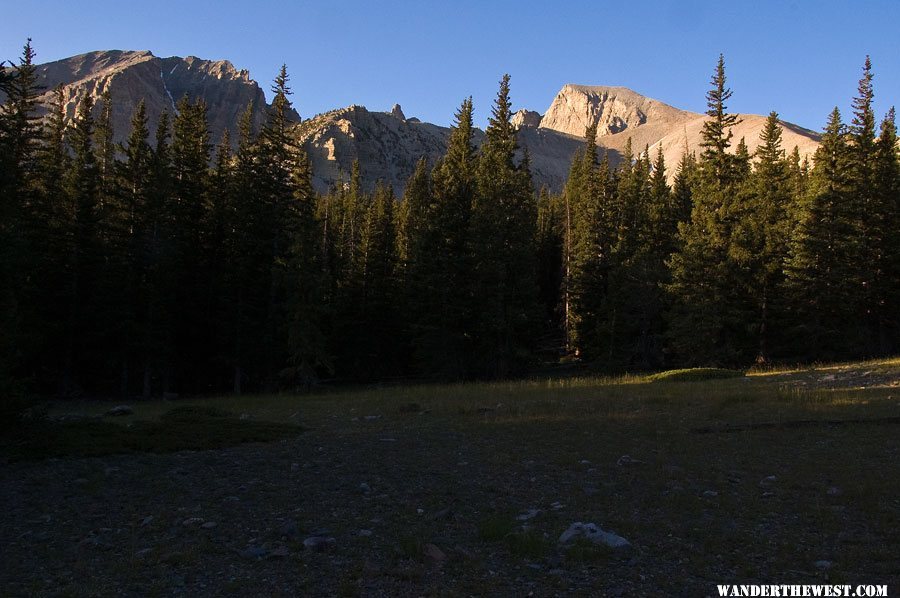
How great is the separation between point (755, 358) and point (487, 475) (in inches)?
1350

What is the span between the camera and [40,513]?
7977mm

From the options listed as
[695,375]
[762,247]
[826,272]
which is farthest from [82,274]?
[826,272]

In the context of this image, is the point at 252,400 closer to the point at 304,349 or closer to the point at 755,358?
the point at 304,349

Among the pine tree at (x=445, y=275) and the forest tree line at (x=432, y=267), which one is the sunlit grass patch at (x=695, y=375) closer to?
the forest tree line at (x=432, y=267)

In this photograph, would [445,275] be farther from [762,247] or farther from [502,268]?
[762,247]

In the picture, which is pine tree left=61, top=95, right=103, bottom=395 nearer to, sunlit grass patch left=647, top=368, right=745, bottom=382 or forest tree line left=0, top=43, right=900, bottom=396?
forest tree line left=0, top=43, right=900, bottom=396

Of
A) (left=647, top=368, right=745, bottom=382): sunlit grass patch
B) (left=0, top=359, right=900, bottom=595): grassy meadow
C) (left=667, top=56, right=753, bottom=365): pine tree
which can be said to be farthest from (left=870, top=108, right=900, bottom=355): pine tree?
Result: (left=0, top=359, right=900, bottom=595): grassy meadow

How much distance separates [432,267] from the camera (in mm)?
37750

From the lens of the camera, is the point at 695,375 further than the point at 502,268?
No

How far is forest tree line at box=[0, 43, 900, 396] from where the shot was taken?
33.1 metres

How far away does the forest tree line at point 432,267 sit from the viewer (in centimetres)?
3312

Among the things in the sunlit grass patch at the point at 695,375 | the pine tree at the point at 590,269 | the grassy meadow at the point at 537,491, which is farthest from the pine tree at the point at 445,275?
the grassy meadow at the point at 537,491

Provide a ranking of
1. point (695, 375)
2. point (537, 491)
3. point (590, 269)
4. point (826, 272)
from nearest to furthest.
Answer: point (537, 491), point (695, 375), point (826, 272), point (590, 269)

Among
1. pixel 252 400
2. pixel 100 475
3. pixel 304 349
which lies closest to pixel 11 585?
pixel 100 475
